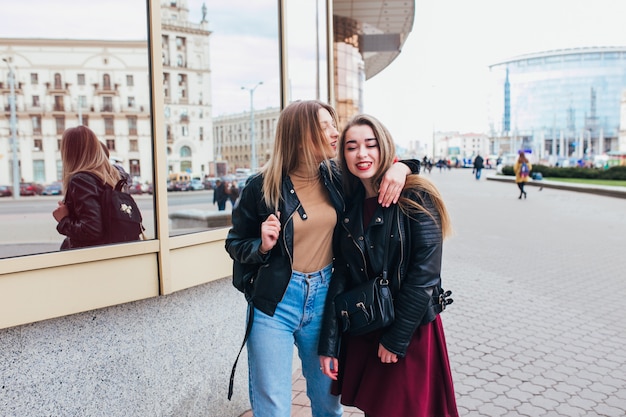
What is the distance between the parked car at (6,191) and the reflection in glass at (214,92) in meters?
1.26

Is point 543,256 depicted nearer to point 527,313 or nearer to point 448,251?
point 448,251

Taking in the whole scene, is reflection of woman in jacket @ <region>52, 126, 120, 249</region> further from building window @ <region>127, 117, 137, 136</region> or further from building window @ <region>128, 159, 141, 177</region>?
building window @ <region>127, 117, 137, 136</region>

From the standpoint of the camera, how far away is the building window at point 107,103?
13.1ft

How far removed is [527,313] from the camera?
19.3ft

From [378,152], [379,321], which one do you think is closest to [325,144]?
[378,152]

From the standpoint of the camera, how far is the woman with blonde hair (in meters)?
2.26

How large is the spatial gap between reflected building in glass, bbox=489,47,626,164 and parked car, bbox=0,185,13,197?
124m

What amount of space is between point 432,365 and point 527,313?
412cm

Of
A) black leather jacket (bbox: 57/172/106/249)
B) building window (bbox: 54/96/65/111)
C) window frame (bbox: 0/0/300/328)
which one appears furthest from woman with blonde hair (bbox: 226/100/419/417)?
building window (bbox: 54/96/65/111)

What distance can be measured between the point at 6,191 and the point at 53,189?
0.41 metres

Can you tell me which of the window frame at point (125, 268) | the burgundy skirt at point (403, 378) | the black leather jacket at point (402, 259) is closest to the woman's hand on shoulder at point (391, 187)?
the black leather jacket at point (402, 259)

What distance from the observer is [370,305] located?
2135 mm

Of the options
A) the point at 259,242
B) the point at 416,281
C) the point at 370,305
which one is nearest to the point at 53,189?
the point at 259,242

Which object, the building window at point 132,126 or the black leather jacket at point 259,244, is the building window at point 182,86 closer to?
the building window at point 132,126
